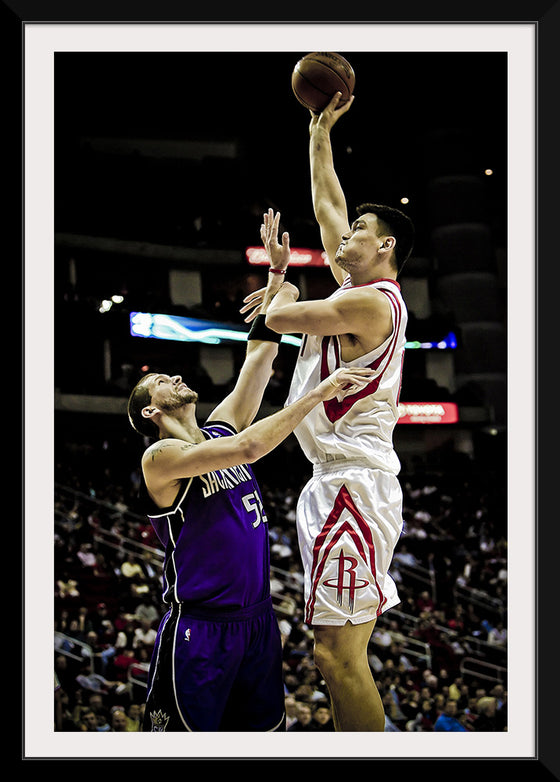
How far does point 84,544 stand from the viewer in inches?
Answer: 471

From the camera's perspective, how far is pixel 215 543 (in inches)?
171

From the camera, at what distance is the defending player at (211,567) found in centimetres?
420

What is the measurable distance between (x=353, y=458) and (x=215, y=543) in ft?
2.67

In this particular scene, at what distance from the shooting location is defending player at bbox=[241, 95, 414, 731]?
4016mm

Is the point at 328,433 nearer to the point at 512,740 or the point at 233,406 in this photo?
the point at 233,406

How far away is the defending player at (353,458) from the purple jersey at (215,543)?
32 centimetres

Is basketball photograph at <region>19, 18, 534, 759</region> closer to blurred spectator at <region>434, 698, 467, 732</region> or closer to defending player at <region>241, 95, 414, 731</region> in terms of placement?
defending player at <region>241, 95, 414, 731</region>

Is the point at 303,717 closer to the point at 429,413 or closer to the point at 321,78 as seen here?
the point at 321,78

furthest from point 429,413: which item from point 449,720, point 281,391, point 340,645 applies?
point 340,645

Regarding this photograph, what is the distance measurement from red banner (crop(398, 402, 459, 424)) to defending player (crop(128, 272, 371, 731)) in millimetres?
11132

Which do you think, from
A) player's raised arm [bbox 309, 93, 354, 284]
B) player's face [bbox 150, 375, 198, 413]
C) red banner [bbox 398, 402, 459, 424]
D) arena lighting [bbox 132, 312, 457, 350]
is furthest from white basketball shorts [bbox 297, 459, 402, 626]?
red banner [bbox 398, 402, 459, 424]

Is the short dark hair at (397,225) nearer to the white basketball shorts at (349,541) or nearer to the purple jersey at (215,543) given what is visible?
the white basketball shorts at (349,541)
